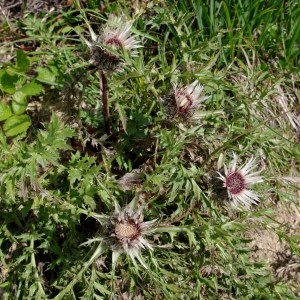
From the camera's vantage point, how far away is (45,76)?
276 centimetres

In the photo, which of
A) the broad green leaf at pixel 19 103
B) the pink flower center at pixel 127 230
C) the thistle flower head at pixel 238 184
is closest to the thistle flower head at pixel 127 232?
the pink flower center at pixel 127 230

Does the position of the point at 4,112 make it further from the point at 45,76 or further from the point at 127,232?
the point at 127,232

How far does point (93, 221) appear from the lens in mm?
2650

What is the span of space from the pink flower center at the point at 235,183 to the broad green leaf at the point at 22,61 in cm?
126

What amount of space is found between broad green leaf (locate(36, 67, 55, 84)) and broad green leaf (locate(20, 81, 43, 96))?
0.12 feet

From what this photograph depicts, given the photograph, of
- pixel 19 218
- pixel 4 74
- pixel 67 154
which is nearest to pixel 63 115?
pixel 67 154

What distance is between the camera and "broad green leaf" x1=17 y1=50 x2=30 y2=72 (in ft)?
8.95

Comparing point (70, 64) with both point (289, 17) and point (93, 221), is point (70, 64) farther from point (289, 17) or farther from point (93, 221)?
point (289, 17)

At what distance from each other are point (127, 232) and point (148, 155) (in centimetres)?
83

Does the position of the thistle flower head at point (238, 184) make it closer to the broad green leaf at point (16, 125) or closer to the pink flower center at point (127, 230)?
the pink flower center at point (127, 230)

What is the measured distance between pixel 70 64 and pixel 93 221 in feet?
2.66

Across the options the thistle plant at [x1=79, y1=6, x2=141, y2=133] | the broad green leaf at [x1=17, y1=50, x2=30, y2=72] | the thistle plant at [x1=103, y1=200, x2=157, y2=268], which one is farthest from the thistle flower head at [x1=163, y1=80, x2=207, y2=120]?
the broad green leaf at [x1=17, y1=50, x2=30, y2=72]

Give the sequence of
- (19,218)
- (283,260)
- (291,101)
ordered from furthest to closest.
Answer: (291,101), (283,260), (19,218)

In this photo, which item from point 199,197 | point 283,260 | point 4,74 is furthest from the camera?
point 283,260
